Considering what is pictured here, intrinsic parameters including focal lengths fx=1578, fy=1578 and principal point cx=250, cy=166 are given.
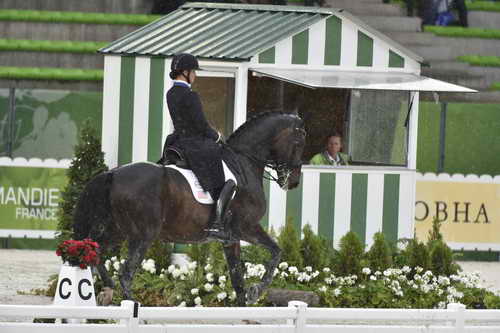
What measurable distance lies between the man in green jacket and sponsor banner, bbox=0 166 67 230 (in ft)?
17.6

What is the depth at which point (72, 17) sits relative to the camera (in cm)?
2622

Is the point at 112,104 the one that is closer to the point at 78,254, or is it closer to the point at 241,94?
the point at 241,94

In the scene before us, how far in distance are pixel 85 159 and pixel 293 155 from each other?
134 inches

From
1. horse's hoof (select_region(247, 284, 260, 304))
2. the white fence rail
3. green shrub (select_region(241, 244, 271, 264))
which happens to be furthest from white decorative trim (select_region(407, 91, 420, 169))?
the white fence rail

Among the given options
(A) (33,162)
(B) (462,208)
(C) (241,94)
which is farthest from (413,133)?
(A) (33,162)

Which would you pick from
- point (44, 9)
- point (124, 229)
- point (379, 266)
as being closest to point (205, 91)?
point (379, 266)

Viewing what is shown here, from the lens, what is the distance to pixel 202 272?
1595cm

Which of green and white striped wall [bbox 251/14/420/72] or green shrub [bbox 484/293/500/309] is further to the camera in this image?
green and white striped wall [bbox 251/14/420/72]

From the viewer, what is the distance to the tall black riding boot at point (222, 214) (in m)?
14.1

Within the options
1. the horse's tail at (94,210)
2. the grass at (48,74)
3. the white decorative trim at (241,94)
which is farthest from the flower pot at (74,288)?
the grass at (48,74)

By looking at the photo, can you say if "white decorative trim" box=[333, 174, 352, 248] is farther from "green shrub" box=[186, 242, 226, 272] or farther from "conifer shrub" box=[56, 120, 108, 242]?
"conifer shrub" box=[56, 120, 108, 242]

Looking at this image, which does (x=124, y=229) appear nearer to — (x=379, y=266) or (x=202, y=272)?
(x=202, y=272)

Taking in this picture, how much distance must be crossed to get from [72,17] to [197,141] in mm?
12610

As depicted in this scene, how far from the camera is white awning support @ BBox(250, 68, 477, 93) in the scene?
16.9 metres
